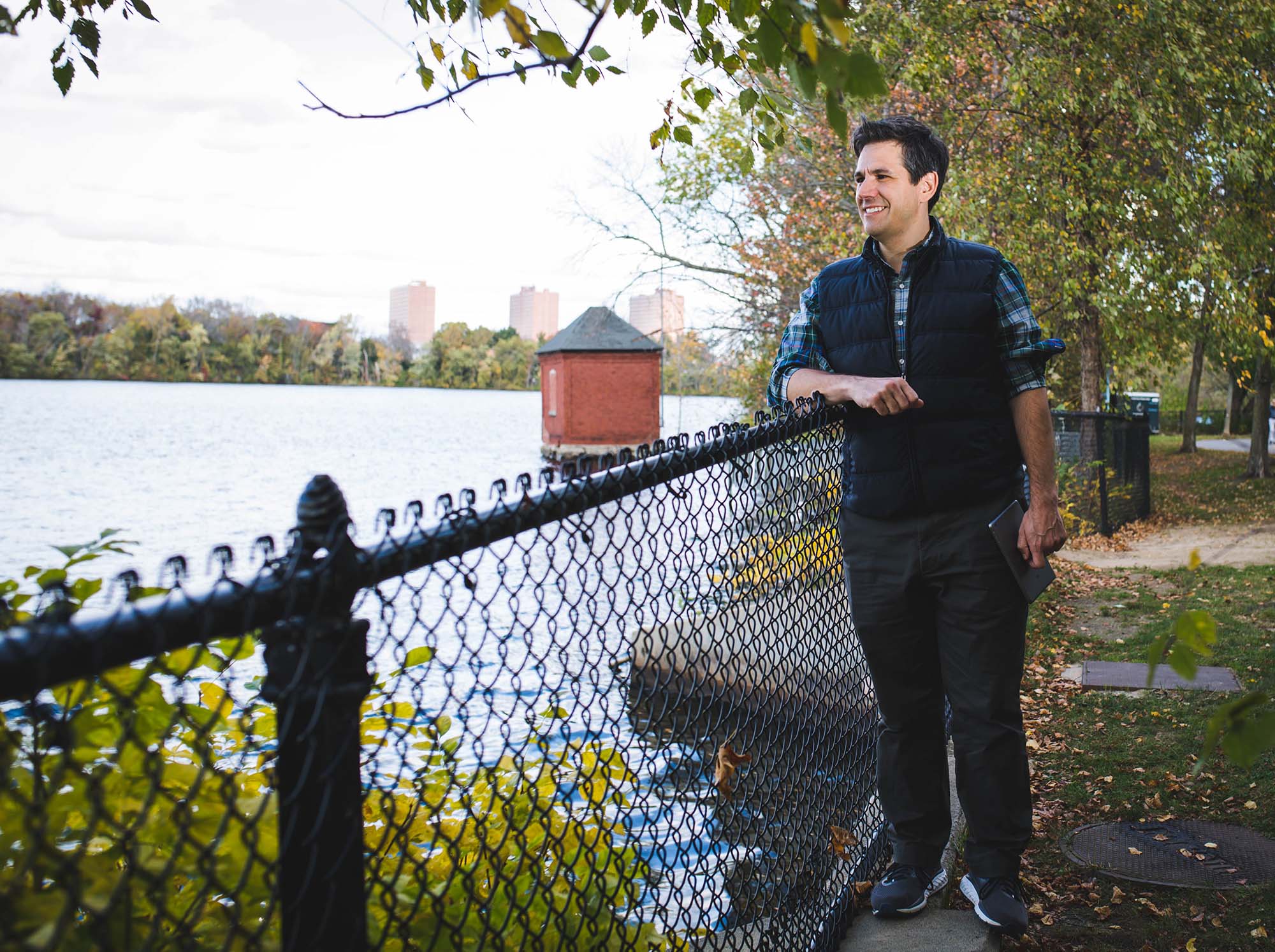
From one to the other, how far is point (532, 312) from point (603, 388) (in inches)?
4732

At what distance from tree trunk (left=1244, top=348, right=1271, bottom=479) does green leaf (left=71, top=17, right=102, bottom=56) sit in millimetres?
23604

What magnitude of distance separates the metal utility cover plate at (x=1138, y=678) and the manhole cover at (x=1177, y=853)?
1890mm

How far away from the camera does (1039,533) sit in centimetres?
300

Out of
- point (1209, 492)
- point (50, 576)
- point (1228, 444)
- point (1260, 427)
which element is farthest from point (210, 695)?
point (1228, 444)

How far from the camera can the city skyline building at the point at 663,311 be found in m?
21.4

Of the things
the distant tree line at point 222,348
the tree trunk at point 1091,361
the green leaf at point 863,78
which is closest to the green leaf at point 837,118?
the green leaf at point 863,78

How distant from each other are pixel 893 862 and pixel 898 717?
1.49 feet

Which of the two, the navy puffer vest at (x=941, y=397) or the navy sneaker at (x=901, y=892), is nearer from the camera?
the navy puffer vest at (x=941, y=397)

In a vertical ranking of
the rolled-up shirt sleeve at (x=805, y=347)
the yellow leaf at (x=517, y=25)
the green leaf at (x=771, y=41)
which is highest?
the yellow leaf at (x=517, y=25)

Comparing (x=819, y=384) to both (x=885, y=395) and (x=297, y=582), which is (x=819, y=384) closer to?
(x=885, y=395)

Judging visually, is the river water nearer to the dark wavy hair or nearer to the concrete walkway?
the dark wavy hair

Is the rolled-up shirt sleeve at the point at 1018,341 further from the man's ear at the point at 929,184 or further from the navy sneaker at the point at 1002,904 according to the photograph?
the navy sneaker at the point at 1002,904

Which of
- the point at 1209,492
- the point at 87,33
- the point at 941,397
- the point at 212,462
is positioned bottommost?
the point at 212,462

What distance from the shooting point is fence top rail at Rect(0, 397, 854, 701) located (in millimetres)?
1015
